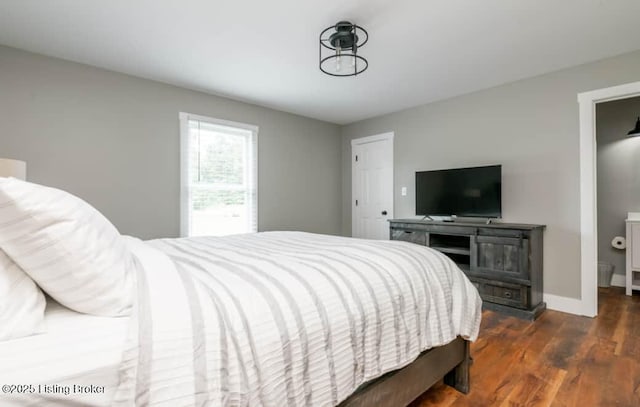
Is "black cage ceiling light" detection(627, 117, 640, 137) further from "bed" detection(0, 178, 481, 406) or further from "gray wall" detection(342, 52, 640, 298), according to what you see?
"bed" detection(0, 178, 481, 406)

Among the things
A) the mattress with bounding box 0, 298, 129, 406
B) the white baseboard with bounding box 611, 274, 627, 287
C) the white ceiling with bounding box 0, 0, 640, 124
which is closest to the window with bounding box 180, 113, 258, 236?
the white ceiling with bounding box 0, 0, 640, 124

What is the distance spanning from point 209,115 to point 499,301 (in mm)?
3932

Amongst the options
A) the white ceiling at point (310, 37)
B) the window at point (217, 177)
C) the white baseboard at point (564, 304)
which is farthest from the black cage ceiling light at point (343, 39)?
the white baseboard at point (564, 304)

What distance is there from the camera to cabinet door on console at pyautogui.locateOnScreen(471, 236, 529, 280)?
293cm

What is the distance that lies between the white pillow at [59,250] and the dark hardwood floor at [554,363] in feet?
5.39

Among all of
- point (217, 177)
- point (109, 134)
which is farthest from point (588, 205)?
point (109, 134)

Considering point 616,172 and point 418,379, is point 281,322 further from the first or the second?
point 616,172

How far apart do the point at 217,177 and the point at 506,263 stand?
11.3 feet

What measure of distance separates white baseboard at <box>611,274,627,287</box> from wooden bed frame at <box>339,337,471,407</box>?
145 inches

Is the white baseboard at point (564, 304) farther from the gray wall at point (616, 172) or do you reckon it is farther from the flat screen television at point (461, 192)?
the gray wall at point (616, 172)

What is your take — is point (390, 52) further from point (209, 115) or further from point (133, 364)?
point (133, 364)

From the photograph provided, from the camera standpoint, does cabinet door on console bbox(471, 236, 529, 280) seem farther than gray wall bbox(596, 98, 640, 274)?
No

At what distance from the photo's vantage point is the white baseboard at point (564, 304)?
2.97 meters

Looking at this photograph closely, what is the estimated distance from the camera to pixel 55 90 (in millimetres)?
2811
